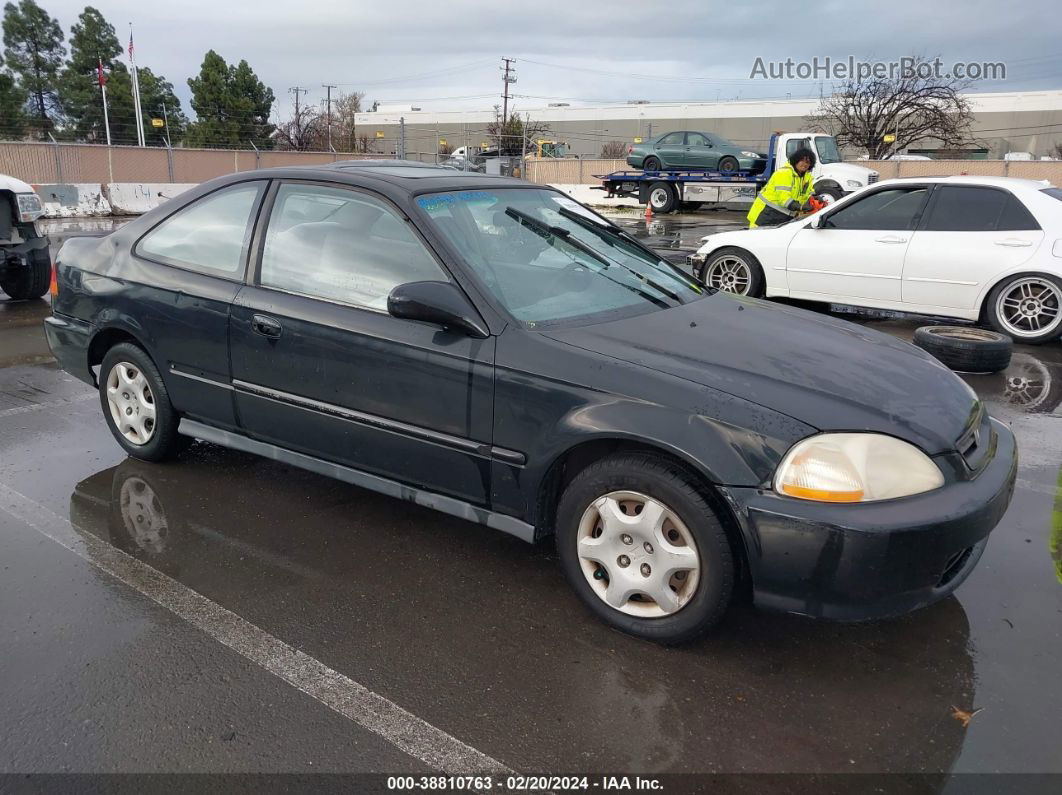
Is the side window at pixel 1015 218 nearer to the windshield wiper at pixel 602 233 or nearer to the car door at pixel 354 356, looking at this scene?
the windshield wiper at pixel 602 233

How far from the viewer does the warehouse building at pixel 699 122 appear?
58.4 metres

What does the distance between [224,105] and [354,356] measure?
172 ft

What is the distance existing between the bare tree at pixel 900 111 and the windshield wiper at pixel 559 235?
42.8 m

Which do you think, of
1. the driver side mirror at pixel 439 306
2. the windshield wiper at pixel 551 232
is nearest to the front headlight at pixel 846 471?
the driver side mirror at pixel 439 306

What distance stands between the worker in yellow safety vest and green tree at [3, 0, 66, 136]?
50245 mm

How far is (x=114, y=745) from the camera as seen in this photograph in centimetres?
240

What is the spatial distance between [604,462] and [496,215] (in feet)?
4.52

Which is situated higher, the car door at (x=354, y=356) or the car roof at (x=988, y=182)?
the car roof at (x=988, y=182)

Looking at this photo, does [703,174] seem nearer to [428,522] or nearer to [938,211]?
[938,211]

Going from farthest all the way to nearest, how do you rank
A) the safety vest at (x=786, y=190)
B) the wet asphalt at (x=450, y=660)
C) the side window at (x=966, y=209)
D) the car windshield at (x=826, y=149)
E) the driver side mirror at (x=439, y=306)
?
the car windshield at (x=826, y=149)
the safety vest at (x=786, y=190)
the side window at (x=966, y=209)
the driver side mirror at (x=439, y=306)
the wet asphalt at (x=450, y=660)

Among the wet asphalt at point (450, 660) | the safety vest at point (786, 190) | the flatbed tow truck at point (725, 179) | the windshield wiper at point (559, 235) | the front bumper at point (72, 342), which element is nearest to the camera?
the wet asphalt at point (450, 660)

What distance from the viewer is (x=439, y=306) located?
3053 millimetres

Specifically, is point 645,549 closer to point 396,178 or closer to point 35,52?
point 396,178

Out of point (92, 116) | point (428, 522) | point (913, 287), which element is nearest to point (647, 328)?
point (428, 522)
